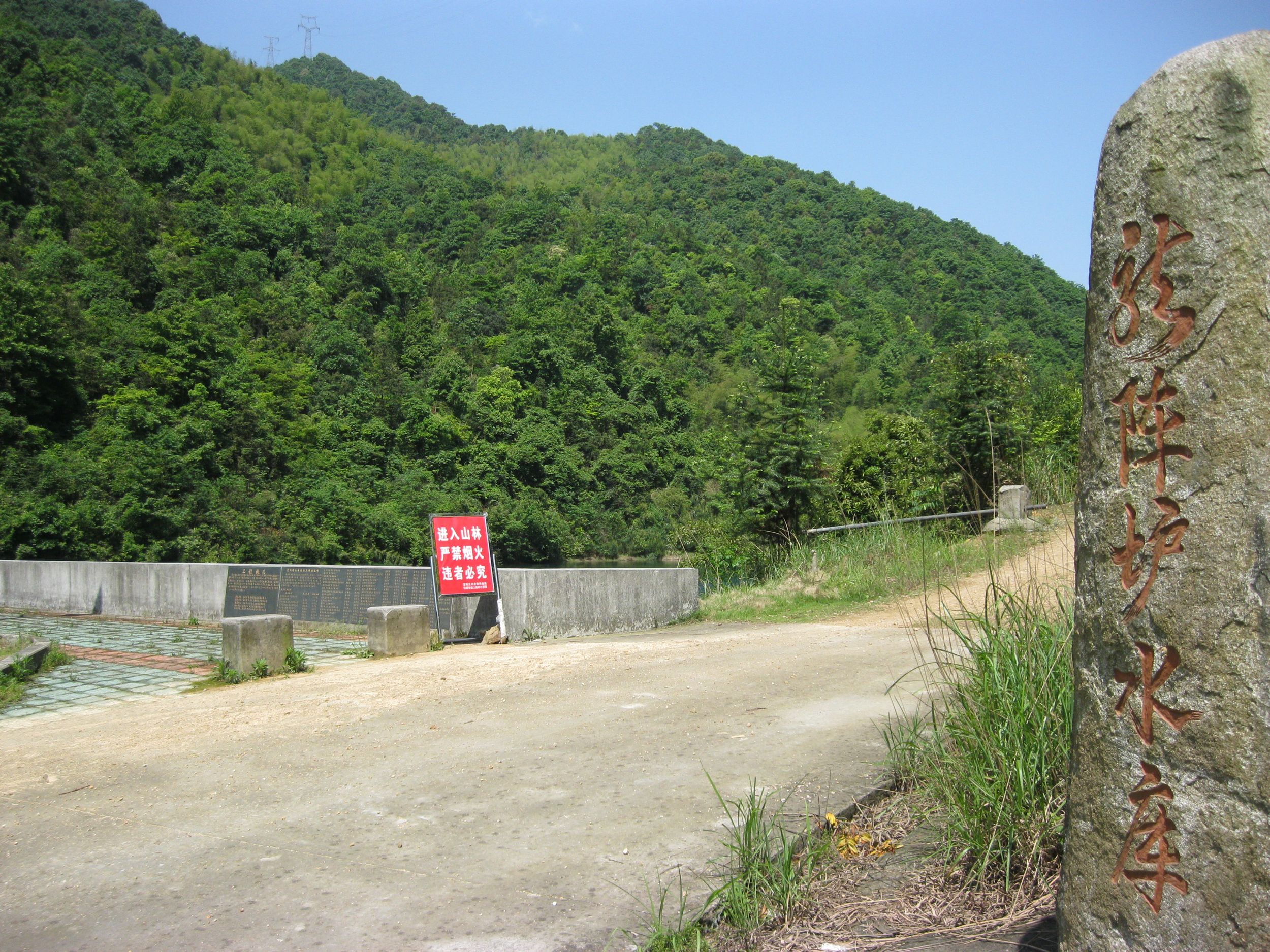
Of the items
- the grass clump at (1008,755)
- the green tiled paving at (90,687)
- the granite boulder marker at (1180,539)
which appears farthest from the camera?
the green tiled paving at (90,687)

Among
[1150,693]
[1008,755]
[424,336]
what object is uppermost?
[424,336]

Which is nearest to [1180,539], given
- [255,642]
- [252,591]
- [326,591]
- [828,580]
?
[255,642]

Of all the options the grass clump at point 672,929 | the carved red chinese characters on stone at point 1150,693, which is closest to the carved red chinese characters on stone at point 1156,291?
the carved red chinese characters on stone at point 1150,693

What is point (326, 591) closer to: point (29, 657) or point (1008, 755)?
point (29, 657)

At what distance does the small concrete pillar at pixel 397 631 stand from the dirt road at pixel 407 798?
1706 millimetres

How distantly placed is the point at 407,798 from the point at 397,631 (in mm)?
5004

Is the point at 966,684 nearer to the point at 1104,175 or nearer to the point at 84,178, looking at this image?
the point at 1104,175

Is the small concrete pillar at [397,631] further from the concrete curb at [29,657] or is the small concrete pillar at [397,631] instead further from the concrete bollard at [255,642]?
the concrete curb at [29,657]

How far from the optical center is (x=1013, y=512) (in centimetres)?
594

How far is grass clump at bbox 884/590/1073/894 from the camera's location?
10.9 feet

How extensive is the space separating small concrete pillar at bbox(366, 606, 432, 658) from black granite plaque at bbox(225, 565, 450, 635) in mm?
753

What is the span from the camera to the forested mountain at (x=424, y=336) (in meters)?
21.7

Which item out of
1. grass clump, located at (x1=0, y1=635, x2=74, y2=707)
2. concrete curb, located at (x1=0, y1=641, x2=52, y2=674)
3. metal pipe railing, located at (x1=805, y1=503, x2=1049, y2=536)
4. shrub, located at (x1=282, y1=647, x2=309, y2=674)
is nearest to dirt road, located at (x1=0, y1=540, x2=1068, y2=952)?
shrub, located at (x1=282, y1=647, x2=309, y2=674)

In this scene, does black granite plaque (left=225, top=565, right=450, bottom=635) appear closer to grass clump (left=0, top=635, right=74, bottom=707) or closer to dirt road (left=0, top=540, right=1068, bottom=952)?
grass clump (left=0, top=635, right=74, bottom=707)
